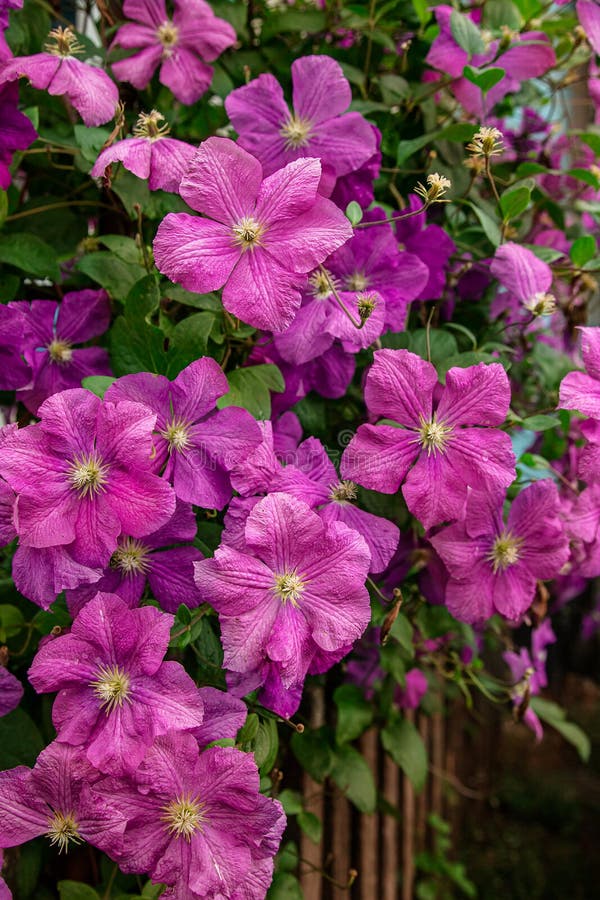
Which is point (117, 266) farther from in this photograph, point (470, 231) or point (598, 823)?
point (598, 823)

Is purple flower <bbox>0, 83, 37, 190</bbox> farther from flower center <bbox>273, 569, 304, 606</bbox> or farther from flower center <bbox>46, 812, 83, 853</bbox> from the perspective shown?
flower center <bbox>46, 812, 83, 853</bbox>

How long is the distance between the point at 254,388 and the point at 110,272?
0.19 m

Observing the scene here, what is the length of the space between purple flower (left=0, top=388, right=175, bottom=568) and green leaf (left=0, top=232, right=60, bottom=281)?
0.24m

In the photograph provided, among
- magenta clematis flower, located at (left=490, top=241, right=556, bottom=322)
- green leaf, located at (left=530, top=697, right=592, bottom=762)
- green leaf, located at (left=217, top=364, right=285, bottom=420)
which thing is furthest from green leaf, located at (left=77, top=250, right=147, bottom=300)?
green leaf, located at (left=530, top=697, right=592, bottom=762)

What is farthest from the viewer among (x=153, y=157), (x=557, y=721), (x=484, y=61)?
(x=557, y=721)

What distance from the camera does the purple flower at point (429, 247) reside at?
0.90 meters

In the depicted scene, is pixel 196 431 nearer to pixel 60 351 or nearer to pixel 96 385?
pixel 96 385

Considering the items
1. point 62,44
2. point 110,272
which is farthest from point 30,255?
point 62,44

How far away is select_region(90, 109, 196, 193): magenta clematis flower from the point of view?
2.44 feet

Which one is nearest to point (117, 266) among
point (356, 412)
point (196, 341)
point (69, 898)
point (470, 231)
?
point (196, 341)

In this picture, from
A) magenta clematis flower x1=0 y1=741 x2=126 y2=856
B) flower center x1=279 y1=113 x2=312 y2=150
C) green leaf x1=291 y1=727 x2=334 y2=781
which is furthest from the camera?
green leaf x1=291 y1=727 x2=334 y2=781

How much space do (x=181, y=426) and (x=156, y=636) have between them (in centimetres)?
18

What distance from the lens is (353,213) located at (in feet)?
2.57

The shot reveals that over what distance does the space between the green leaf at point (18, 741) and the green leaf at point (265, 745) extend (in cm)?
21
